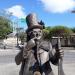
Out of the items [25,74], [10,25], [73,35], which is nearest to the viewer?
[25,74]

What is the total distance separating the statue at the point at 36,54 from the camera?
478 cm

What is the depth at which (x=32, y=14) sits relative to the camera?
4.91m

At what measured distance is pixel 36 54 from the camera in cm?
484

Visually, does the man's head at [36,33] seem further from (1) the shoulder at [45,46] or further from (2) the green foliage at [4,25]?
(2) the green foliage at [4,25]

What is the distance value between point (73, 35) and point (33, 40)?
52902 millimetres

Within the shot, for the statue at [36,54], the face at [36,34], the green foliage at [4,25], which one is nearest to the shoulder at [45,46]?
the statue at [36,54]

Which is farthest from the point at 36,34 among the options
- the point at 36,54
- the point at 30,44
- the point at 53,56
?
the point at 53,56

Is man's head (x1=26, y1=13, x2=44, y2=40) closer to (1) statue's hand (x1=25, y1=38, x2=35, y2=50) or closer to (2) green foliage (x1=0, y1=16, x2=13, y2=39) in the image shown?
(1) statue's hand (x1=25, y1=38, x2=35, y2=50)

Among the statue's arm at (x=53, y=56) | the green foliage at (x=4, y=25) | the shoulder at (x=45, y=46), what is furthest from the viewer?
the green foliage at (x=4, y=25)

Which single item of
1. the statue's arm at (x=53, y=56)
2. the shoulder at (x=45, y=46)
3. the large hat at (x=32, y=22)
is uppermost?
the large hat at (x=32, y=22)

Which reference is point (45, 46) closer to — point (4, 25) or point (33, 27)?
point (33, 27)

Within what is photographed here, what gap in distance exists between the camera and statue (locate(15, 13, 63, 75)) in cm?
478

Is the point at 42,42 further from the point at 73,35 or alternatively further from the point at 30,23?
the point at 73,35

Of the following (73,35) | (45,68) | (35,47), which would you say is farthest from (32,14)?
(73,35)
